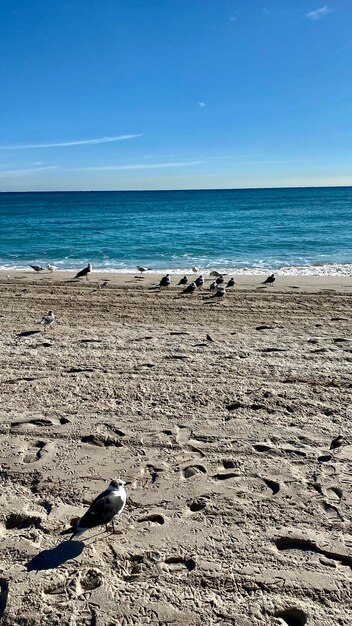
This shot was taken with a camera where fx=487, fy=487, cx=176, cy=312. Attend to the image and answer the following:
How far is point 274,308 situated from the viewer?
35.0 ft

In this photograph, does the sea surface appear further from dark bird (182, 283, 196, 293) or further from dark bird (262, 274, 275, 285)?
dark bird (182, 283, 196, 293)

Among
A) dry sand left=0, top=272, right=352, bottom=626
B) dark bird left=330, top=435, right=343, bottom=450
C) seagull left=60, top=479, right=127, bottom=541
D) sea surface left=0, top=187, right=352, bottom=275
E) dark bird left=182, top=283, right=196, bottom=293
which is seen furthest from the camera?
sea surface left=0, top=187, right=352, bottom=275

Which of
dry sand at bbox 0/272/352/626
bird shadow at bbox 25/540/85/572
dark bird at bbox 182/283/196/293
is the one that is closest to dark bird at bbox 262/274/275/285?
dark bird at bbox 182/283/196/293

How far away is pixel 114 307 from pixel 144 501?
281 inches

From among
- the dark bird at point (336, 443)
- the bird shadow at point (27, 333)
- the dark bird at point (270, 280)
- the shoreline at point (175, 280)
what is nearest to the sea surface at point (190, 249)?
the shoreline at point (175, 280)

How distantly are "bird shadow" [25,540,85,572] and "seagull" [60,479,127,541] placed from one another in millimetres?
89

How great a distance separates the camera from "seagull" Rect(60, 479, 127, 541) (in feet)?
11.7

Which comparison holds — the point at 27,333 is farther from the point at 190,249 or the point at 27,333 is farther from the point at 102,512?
the point at 190,249

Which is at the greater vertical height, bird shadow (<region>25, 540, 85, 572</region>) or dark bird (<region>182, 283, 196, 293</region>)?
dark bird (<region>182, 283, 196, 293</region>)

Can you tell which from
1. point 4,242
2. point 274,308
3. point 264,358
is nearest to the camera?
point 264,358

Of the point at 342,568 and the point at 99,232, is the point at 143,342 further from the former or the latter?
the point at 99,232

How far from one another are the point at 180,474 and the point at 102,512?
1001mm

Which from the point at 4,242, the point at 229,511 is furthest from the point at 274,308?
the point at 4,242

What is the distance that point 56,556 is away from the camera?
348 cm
